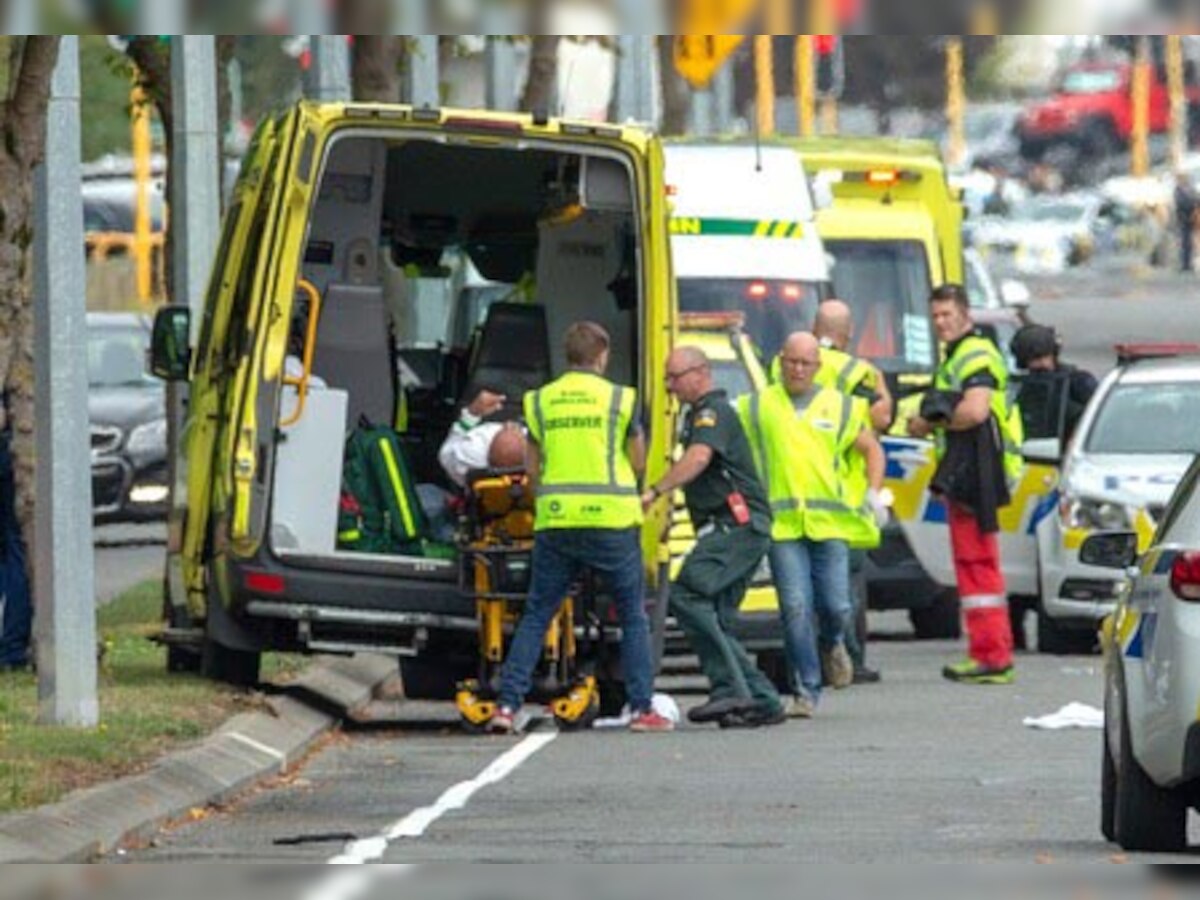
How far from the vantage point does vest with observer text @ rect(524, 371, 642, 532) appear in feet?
61.9

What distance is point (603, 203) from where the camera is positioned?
19.8 meters

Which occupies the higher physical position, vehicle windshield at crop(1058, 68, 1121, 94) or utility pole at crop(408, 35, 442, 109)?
utility pole at crop(408, 35, 442, 109)

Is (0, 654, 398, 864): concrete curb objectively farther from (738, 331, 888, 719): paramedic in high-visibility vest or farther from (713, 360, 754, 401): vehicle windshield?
(713, 360, 754, 401): vehicle windshield

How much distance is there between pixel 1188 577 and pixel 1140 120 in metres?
74.3

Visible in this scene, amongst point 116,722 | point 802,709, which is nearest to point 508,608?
point 802,709

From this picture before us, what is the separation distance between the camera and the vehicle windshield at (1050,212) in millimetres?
73688

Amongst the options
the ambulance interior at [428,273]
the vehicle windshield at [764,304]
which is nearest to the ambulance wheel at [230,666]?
the ambulance interior at [428,273]

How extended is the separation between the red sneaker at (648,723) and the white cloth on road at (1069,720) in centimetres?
159

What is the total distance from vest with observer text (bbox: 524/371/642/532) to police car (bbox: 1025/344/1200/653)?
4.77 m

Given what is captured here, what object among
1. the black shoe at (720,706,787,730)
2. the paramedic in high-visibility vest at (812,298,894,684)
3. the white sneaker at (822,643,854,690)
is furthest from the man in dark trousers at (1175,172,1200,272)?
the black shoe at (720,706,787,730)

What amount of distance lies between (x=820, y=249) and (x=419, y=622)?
25.8ft

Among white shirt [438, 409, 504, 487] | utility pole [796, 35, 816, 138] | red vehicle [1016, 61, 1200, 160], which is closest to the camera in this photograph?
white shirt [438, 409, 504, 487]

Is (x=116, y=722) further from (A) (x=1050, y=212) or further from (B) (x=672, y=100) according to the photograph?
(A) (x=1050, y=212)

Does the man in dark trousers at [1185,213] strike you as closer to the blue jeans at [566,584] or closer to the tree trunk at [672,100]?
the tree trunk at [672,100]
